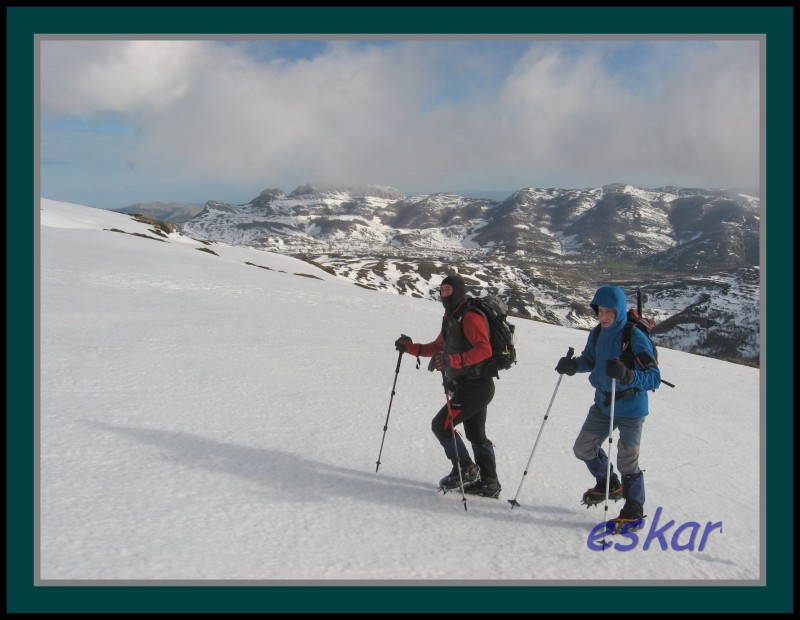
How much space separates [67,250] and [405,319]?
16.8 meters

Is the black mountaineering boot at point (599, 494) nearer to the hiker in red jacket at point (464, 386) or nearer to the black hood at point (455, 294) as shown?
the hiker in red jacket at point (464, 386)

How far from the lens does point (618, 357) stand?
5.74m

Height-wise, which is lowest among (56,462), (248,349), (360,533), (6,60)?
(360,533)

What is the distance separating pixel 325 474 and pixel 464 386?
2068mm

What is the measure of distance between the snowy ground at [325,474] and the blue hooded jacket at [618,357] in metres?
1.09

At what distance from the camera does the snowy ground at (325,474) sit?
4.80 meters

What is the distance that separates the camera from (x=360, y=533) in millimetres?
5262

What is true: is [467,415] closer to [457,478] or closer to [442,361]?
[442,361]

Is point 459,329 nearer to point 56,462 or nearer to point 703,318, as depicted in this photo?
point 56,462

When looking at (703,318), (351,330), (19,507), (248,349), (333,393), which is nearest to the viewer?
(19,507)

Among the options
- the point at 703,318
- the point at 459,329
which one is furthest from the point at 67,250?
the point at 703,318

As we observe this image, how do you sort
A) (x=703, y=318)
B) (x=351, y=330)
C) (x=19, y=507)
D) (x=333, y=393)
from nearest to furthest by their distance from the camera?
(x=19, y=507), (x=333, y=393), (x=351, y=330), (x=703, y=318)

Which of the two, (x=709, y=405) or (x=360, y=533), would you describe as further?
(x=709, y=405)

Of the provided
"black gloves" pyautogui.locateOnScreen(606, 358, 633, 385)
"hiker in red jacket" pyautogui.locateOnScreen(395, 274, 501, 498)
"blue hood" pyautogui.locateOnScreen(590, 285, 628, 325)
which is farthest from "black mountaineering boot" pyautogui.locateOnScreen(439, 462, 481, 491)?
"blue hood" pyautogui.locateOnScreen(590, 285, 628, 325)
